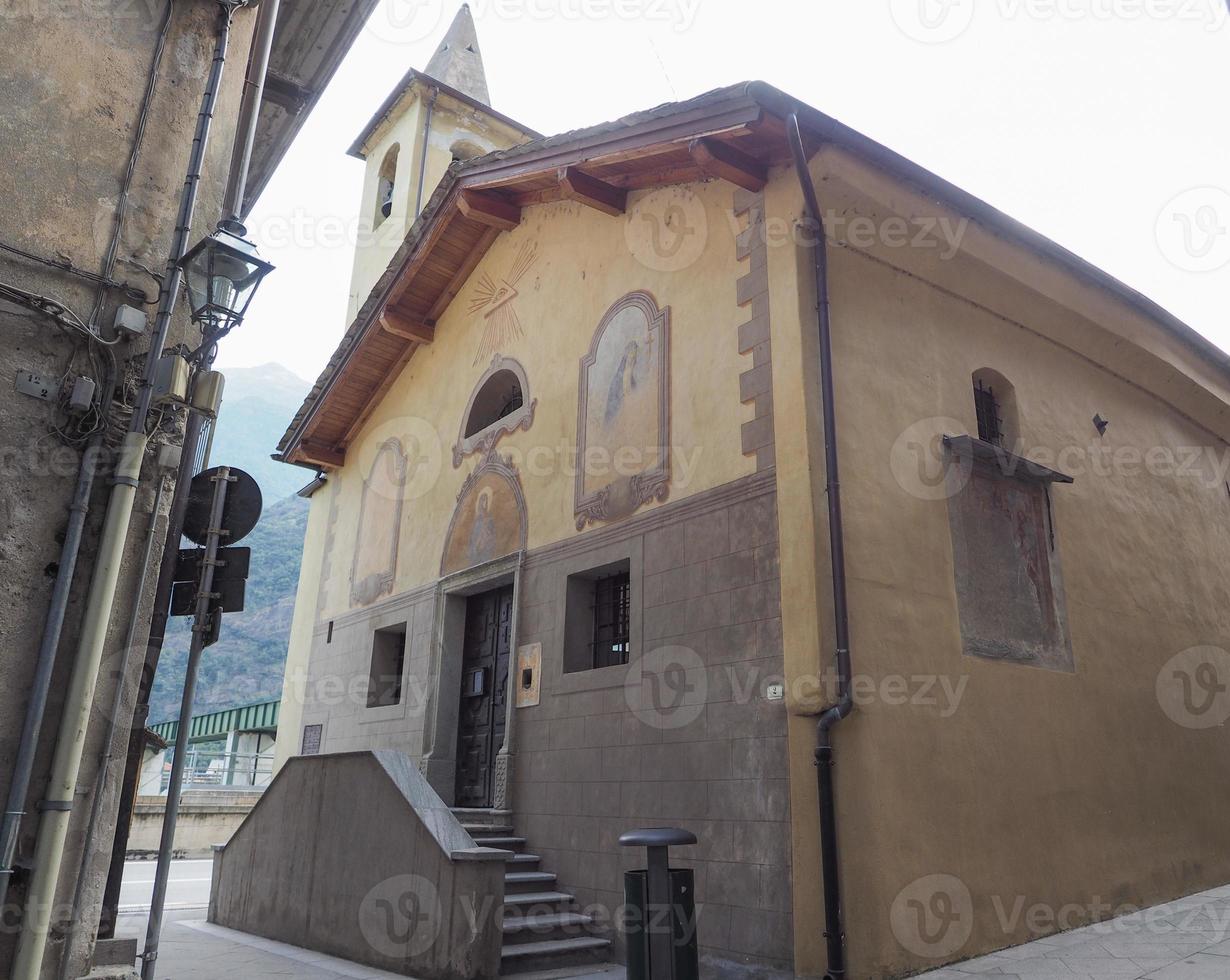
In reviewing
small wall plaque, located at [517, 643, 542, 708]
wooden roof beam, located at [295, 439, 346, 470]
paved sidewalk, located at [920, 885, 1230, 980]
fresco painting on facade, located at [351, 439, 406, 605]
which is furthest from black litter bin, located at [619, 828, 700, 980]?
wooden roof beam, located at [295, 439, 346, 470]

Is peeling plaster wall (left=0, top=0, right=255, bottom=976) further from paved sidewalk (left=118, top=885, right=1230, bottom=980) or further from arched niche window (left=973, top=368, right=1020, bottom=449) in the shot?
arched niche window (left=973, top=368, right=1020, bottom=449)

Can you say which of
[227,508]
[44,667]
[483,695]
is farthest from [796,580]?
[483,695]

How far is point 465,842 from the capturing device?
22.9 feet

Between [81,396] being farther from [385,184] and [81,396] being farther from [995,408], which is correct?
[385,184]

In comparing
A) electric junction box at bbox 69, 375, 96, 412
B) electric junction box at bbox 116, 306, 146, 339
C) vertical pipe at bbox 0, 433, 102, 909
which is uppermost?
electric junction box at bbox 116, 306, 146, 339

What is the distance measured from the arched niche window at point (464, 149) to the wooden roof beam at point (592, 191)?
10301mm

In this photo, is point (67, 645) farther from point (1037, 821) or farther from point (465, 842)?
point (1037, 821)

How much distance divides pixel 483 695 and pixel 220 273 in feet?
21.1

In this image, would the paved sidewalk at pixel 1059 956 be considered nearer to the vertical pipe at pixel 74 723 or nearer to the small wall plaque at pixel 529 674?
the small wall plaque at pixel 529 674

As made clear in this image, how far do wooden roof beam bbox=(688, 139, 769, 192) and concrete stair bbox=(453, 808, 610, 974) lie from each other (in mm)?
6102

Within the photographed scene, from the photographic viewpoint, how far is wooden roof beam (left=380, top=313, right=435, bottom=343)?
13016 millimetres

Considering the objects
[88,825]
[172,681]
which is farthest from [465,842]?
[172,681]

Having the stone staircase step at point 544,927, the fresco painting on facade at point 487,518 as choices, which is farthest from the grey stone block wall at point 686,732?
the fresco painting on facade at point 487,518

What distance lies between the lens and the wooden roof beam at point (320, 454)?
14.7 meters
